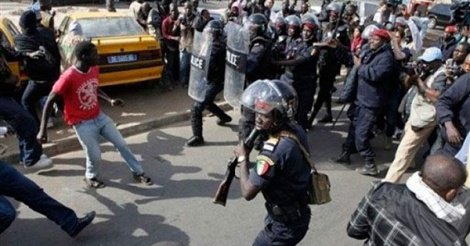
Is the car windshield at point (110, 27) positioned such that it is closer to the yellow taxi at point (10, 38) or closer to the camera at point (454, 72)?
the yellow taxi at point (10, 38)

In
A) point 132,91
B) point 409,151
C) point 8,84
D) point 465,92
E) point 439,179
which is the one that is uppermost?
point 439,179

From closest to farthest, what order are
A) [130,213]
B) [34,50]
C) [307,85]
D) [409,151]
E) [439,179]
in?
[439,179] < [130,213] < [409,151] < [34,50] < [307,85]

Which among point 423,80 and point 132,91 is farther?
point 132,91

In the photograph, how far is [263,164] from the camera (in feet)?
9.37

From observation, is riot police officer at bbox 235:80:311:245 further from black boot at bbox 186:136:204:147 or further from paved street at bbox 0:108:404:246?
black boot at bbox 186:136:204:147

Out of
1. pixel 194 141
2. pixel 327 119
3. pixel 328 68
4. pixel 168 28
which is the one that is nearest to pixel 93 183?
pixel 194 141

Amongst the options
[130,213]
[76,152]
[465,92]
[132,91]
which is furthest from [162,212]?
[132,91]

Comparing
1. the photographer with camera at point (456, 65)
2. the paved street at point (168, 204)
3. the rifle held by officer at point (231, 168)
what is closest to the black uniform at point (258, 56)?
the paved street at point (168, 204)

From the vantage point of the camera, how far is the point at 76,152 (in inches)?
249

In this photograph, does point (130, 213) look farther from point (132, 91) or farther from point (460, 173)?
point (132, 91)

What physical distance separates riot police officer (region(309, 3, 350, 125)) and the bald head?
4638 mm

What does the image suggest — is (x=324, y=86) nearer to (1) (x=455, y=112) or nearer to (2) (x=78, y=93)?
(1) (x=455, y=112)

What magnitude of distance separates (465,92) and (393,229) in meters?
2.59

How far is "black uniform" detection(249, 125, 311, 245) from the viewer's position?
2.87m
